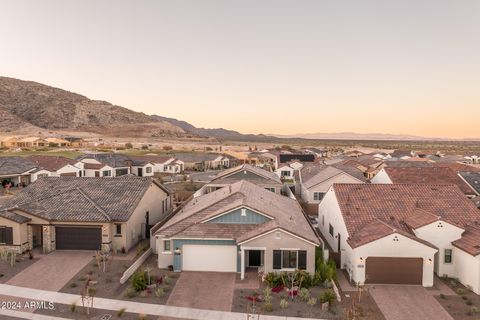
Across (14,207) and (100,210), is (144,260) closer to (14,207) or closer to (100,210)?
(100,210)

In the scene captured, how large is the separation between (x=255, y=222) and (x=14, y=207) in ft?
60.1

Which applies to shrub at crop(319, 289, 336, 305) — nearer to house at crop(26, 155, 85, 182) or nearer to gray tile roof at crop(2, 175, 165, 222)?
gray tile roof at crop(2, 175, 165, 222)

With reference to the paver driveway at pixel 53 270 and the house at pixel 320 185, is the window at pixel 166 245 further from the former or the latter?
the house at pixel 320 185

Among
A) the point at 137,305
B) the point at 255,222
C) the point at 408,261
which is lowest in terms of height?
the point at 137,305

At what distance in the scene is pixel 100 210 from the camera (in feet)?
94.4

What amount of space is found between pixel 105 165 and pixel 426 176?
53.0 m

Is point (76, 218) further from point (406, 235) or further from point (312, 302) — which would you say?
point (406, 235)

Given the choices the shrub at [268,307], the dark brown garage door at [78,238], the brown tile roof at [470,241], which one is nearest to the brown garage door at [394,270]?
the brown tile roof at [470,241]

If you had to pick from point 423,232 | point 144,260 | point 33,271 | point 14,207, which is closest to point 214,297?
point 144,260

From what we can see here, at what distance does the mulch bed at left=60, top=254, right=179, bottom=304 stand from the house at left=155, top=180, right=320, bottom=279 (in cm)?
149

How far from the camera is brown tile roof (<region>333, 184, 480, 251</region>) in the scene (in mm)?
26234

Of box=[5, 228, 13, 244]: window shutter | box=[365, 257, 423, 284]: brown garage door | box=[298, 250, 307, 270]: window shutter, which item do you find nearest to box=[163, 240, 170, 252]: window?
box=[298, 250, 307, 270]: window shutter

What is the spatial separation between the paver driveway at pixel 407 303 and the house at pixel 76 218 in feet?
60.4

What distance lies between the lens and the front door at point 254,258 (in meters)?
24.8
